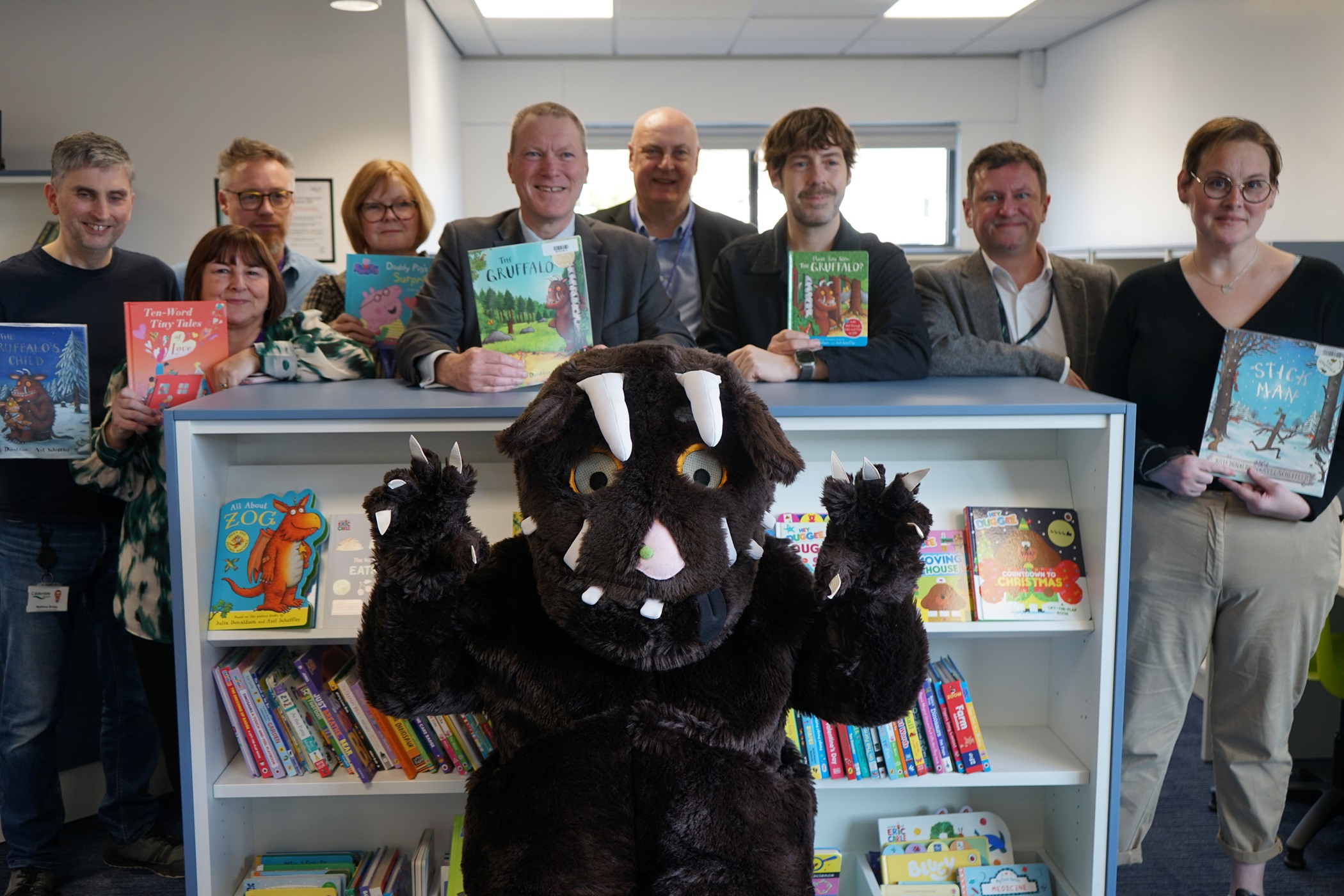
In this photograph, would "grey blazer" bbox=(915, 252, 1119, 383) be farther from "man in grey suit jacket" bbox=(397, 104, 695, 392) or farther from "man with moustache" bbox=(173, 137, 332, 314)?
"man with moustache" bbox=(173, 137, 332, 314)

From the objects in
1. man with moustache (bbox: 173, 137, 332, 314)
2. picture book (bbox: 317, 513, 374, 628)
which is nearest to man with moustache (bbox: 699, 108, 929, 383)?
picture book (bbox: 317, 513, 374, 628)

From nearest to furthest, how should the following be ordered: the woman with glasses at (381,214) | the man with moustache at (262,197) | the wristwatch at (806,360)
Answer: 1. the wristwatch at (806,360)
2. the woman with glasses at (381,214)
3. the man with moustache at (262,197)

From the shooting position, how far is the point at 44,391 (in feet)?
6.78

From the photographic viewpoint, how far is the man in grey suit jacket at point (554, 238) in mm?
2289

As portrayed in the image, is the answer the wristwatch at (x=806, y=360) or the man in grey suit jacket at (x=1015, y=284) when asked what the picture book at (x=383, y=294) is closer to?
the wristwatch at (x=806, y=360)

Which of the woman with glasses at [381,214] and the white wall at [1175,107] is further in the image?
the white wall at [1175,107]

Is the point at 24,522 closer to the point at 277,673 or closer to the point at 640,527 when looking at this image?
the point at 277,673

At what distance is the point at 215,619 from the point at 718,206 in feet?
20.4

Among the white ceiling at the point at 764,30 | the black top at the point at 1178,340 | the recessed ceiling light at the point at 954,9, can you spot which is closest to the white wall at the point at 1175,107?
the white ceiling at the point at 764,30

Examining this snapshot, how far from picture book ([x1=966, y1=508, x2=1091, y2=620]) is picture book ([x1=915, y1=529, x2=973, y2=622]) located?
0.07 ft

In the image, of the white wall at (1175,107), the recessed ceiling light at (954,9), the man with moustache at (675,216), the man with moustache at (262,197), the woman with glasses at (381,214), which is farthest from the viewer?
the recessed ceiling light at (954,9)

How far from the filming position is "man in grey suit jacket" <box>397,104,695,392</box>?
2289mm

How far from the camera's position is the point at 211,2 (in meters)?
5.12

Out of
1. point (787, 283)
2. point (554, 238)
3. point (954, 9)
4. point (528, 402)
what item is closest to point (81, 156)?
point (554, 238)
